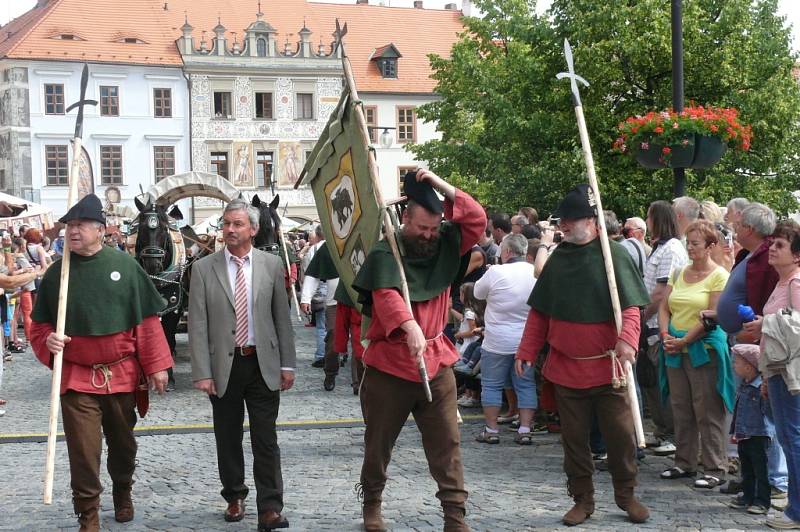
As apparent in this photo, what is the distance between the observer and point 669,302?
767 centimetres

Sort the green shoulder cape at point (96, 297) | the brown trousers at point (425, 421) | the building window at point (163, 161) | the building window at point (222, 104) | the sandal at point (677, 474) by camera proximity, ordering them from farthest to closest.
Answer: the building window at point (222, 104), the building window at point (163, 161), the sandal at point (677, 474), the green shoulder cape at point (96, 297), the brown trousers at point (425, 421)

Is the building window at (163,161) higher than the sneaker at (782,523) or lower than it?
higher

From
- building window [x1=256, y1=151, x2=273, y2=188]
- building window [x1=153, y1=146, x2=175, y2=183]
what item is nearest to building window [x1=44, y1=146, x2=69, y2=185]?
building window [x1=153, y1=146, x2=175, y2=183]

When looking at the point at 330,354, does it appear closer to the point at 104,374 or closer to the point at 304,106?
the point at 104,374

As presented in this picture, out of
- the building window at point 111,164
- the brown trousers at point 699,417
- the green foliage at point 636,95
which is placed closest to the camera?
the brown trousers at point 699,417

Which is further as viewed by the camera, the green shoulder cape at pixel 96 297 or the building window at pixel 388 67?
the building window at pixel 388 67

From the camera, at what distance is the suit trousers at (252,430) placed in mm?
6605

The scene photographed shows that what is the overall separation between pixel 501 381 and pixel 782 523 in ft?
11.2

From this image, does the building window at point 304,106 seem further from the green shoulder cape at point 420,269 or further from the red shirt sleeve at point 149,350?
Answer: the green shoulder cape at point 420,269

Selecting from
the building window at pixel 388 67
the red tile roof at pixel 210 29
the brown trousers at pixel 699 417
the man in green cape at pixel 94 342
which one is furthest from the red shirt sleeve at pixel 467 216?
the building window at pixel 388 67

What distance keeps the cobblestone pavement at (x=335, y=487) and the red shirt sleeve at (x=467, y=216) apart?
5.78 feet

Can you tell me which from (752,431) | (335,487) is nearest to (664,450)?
(752,431)

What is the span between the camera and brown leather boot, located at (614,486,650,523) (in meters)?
6.45

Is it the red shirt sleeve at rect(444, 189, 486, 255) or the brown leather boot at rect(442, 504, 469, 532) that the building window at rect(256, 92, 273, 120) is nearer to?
the red shirt sleeve at rect(444, 189, 486, 255)
